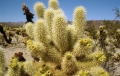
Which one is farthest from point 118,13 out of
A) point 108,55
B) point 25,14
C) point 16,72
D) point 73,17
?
point 16,72

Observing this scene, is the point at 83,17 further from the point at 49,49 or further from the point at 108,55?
the point at 108,55

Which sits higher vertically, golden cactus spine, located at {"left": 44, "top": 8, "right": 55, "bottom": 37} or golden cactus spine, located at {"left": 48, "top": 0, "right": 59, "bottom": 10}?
golden cactus spine, located at {"left": 48, "top": 0, "right": 59, "bottom": 10}

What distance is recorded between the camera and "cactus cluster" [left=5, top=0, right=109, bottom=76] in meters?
2.72

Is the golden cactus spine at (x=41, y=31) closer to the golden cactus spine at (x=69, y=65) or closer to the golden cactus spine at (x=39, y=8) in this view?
the golden cactus spine at (x=69, y=65)

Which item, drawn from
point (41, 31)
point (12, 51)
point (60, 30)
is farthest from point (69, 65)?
point (12, 51)

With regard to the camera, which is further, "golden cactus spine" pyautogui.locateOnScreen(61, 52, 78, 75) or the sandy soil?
the sandy soil

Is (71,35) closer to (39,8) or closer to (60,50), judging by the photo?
(60,50)

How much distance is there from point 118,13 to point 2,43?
8382 millimetres

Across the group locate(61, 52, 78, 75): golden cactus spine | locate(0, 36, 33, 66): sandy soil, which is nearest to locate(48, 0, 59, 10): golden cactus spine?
locate(61, 52, 78, 75): golden cactus spine

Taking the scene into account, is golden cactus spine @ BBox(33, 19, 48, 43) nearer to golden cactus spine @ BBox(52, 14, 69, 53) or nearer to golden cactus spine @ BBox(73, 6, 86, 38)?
golden cactus spine @ BBox(52, 14, 69, 53)

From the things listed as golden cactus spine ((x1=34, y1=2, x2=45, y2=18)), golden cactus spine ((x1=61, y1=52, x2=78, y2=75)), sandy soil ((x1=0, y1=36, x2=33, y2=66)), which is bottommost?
sandy soil ((x1=0, y1=36, x2=33, y2=66))

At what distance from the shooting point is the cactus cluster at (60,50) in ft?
8.93

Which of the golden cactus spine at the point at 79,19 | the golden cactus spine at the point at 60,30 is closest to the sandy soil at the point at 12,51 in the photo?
the golden cactus spine at the point at 79,19

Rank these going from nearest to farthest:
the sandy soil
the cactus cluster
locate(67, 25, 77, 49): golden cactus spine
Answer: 1. the cactus cluster
2. locate(67, 25, 77, 49): golden cactus spine
3. the sandy soil
